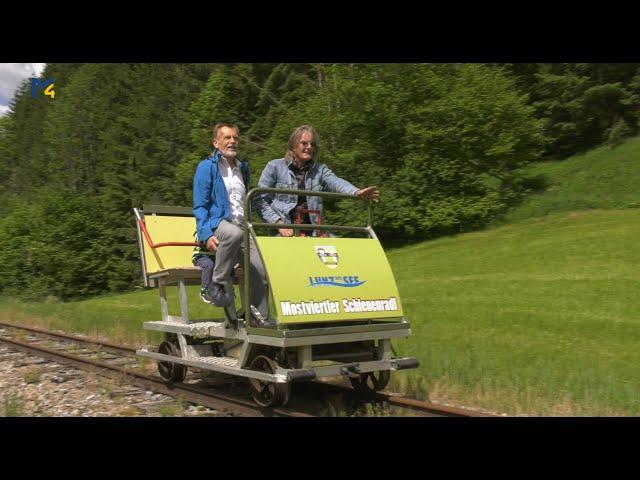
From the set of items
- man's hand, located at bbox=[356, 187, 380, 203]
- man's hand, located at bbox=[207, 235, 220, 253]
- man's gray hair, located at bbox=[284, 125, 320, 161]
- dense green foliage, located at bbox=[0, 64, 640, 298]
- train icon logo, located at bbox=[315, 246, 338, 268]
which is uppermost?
dense green foliage, located at bbox=[0, 64, 640, 298]

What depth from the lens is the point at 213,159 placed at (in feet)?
21.4

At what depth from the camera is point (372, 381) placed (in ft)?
21.7

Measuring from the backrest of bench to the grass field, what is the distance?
2.91 m

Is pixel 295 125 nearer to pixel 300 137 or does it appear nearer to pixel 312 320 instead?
pixel 300 137

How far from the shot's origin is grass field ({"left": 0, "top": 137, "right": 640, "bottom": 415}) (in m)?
6.85

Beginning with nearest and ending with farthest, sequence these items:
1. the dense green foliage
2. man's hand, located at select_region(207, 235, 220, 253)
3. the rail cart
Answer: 1. the rail cart
2. man's hand, located at select_region(207, 235, 220, 253)
3. the dense green foliage

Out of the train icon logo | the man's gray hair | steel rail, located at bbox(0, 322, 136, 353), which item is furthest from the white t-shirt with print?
steel rail, located at bbox(0, 322, 136, 353)

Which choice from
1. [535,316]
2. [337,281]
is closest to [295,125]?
[535,316]

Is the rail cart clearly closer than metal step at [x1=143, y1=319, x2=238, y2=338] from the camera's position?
Yes

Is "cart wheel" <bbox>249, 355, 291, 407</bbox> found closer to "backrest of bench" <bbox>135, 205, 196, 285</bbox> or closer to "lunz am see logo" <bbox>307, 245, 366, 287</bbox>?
"lunz am see logo" <bbox>307, 245, 366, 287</bbox>

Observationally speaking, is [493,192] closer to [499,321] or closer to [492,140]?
[492,140]

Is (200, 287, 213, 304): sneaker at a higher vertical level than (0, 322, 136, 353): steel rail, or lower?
higher

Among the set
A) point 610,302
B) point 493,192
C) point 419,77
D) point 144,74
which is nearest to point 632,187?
point 493,192

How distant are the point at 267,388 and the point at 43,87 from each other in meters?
60.0
